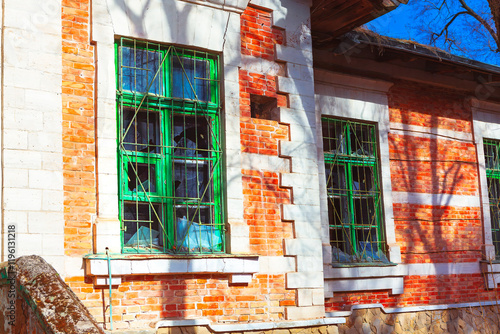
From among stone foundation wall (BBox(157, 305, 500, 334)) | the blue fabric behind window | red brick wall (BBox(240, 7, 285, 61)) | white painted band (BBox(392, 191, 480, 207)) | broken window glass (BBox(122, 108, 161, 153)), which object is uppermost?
red brick wall (BBox(240, 7, 285, 61))

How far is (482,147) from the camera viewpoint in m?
11.0

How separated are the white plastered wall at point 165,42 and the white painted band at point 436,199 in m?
3.62

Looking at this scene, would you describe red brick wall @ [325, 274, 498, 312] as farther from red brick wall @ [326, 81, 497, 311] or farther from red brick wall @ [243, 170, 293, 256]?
red brick wall @ [243, 170, 293, 256]

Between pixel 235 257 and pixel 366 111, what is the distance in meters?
3.90

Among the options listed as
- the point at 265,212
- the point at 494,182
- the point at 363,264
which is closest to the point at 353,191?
the point at 363,264

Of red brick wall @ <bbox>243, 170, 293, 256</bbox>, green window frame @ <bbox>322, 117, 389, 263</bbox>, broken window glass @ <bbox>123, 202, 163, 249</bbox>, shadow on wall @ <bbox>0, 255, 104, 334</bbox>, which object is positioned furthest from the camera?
green window frame @ <bbox>322, 117, 389, 263</bbox>

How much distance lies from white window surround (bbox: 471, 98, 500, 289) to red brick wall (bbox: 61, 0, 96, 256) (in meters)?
6.93

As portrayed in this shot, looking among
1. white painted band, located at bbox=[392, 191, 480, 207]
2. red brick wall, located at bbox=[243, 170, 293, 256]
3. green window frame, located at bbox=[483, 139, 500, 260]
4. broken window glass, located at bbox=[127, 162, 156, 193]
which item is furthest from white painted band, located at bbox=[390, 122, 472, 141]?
broken window glass, located at bbox=[127, 162, 156, 193]

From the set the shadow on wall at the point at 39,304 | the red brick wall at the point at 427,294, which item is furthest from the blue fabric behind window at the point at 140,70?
the red brick wall at the point at 427,294

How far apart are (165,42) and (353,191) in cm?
393

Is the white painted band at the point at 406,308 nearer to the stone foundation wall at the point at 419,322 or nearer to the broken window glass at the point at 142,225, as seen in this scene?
the stone foundation wall at the point at 419,322

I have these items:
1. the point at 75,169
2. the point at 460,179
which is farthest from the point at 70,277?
the point at 460,179

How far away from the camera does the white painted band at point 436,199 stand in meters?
9.76

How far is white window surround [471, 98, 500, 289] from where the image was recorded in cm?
1055
